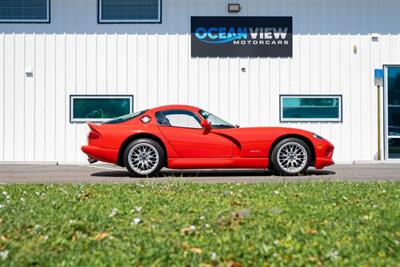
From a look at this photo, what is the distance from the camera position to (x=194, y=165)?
9141 mm

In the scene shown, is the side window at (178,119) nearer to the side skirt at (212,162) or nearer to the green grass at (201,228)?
the side skirt at (212,162)

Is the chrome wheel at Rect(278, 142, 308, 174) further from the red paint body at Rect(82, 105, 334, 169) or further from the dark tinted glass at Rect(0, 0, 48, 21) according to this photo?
the dark tinted glass at Rect(0, 0, 48, 21)

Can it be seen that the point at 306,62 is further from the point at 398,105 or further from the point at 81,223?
the point at 81,223

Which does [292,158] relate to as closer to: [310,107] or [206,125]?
[206,125]

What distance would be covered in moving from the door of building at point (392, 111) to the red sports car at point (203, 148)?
6266 mm

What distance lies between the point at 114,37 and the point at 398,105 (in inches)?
325

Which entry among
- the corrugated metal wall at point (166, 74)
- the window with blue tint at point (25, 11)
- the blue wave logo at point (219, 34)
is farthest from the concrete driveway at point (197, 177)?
the window with blue tint at point (25, 11)

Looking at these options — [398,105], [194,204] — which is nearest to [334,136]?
[398,105]

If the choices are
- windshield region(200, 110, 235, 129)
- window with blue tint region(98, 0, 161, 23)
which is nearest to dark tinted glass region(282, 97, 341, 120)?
window with blue tint region(98, 0, 161, 23)

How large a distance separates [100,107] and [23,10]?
359 centimetres

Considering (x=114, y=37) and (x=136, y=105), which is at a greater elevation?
(x=114, y=37)

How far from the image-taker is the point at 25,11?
49.1 feet

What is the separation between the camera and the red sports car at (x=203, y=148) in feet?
29.9

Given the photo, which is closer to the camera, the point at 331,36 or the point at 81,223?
the point at 81,223
